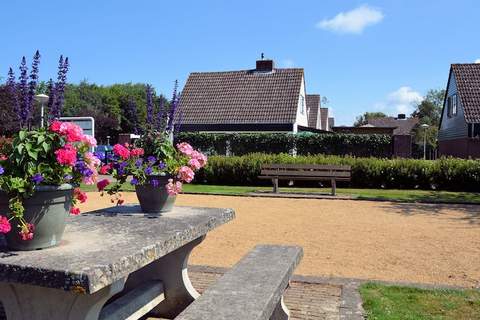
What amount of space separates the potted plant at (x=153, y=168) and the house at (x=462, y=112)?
26140 mm

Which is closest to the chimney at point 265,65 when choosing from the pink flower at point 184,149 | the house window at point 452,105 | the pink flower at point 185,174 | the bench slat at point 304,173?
the house window at point 452,105

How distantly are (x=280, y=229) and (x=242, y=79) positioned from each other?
91.4ft

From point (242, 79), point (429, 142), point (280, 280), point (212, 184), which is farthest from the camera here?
point (429, 142)

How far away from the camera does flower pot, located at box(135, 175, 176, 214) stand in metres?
4.23

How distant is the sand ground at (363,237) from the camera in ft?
21.3

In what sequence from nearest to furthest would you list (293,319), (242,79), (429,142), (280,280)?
(280,280)
(293,319)
(242,79)
(429,142)

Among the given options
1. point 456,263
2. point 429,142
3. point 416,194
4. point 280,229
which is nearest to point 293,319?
point 456,263

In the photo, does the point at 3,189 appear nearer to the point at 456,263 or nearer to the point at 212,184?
the point at 456,263

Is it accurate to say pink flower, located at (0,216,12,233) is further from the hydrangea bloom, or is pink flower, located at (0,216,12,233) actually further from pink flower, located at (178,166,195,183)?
pink flower, located at (178,166,195,183)

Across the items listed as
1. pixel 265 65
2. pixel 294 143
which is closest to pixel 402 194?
pixel 294 143

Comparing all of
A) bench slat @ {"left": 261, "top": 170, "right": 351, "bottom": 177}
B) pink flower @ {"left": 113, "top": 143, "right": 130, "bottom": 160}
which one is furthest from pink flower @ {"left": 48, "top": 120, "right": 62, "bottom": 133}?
bench slat @ {"left": 261, "top": 170, "right": 351, "bottom": 177}

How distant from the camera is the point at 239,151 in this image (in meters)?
22.2

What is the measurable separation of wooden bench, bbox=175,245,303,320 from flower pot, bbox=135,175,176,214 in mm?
809

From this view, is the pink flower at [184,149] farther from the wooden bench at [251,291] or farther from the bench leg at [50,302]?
the bench leg at [50,302]
